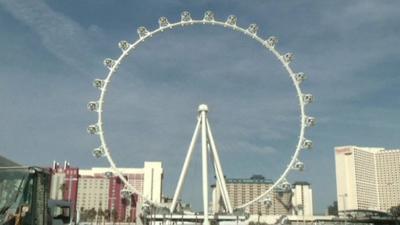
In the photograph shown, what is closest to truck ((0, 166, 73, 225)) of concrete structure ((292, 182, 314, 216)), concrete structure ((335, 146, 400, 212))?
concrete structure ((292, 182, 314, 216))

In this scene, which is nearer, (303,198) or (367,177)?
(303,198)

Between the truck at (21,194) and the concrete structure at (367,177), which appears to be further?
the concrete structure at (367,177)

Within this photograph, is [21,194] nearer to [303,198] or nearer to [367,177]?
[303,198]

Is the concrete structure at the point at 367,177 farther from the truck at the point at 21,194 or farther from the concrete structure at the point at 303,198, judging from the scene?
the truck at the point at 21,194

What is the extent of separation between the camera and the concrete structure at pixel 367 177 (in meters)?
185

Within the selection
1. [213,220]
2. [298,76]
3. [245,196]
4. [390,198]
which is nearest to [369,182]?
[390,198]

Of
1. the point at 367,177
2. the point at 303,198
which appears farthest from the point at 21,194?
the point at 367,177

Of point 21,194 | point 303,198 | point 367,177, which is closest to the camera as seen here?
point 21,194

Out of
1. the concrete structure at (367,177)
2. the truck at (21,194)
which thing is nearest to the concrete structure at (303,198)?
the concrete structure at (367,177)

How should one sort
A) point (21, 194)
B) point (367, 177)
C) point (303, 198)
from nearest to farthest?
point (21, 194), point (303, 198), point (367, 177)

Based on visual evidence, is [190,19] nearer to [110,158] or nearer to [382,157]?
[110,158]

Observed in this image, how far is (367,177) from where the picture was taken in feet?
625

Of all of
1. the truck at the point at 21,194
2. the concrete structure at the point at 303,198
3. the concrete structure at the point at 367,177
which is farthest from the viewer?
the concrete structure at the point at 367,177

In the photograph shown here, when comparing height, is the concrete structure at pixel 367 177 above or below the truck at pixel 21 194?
above
